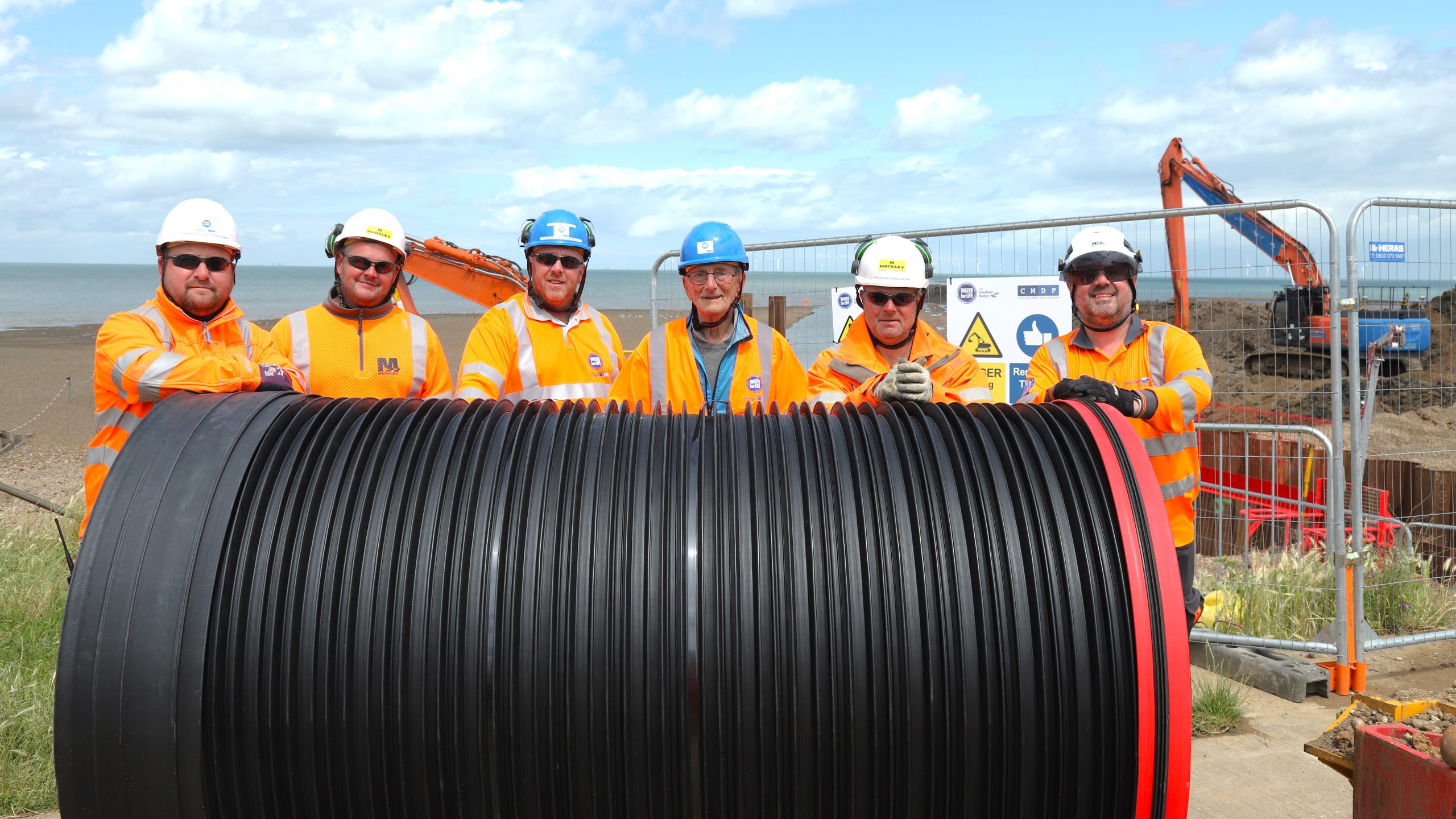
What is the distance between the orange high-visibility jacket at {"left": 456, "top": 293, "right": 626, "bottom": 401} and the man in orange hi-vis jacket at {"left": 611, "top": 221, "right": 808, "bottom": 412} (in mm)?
364

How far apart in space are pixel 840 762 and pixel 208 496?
5.88 feet

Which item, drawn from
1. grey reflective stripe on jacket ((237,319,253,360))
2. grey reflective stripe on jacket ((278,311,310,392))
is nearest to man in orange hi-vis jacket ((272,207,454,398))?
grey reflective stripe on jacket ((278,311,310,392))

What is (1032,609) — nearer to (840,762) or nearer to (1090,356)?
(840,762)

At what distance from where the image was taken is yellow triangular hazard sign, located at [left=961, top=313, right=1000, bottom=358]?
6.39 meters

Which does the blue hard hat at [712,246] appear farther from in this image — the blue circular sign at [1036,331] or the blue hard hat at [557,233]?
the blue circular sign at [1036,331]

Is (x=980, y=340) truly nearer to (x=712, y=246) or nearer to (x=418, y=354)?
(x=712, y=246)

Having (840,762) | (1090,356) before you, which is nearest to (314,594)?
(840,762)

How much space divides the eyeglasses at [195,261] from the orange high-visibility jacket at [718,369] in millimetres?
1563

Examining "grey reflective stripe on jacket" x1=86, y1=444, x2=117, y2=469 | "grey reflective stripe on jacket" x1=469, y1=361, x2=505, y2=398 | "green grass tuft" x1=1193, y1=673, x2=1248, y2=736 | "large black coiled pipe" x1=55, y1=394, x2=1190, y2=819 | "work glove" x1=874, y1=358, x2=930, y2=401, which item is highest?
"grey reflective stripe on jacket" x1=469, y1=361, x2=505, y2=398

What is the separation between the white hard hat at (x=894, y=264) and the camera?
3.97 m

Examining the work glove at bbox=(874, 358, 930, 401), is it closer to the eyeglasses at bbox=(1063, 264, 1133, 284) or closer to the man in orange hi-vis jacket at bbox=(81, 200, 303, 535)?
the eyeglasses at bbox=(1063, 264, 1133, 284)

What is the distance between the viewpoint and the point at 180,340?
3855 mm

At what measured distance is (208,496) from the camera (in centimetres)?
276

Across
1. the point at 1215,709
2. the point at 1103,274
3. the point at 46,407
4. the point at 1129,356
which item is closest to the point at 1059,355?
the point at 1129,356
